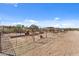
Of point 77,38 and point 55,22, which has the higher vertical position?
point 55,22

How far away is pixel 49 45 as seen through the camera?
2225 mm

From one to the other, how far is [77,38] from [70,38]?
0.06 metres

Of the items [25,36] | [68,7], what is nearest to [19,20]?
A: [25,36]

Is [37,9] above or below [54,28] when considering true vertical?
above

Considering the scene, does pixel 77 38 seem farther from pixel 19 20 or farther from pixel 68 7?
pixel 19 20

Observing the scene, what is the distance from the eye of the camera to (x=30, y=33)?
7.43 ft

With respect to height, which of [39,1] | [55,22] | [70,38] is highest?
[39,1]

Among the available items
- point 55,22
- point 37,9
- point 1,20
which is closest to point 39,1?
point 37,9

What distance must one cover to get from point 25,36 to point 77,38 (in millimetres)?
449

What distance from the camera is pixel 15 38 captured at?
2229 mm

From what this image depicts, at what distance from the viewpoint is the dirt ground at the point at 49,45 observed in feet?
7.22

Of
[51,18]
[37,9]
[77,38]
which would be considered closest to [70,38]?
[77,38]

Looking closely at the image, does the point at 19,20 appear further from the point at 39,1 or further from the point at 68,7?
the point at 68,7

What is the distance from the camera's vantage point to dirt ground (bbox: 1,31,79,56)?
2199mm
